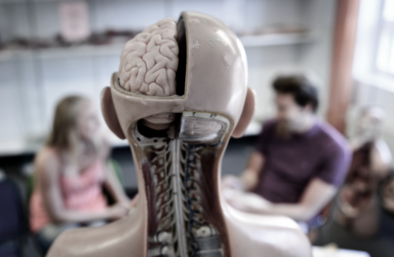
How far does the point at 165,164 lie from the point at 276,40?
3917 millimetres

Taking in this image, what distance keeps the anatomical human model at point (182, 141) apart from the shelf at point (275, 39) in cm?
362

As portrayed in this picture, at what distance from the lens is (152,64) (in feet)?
1.54

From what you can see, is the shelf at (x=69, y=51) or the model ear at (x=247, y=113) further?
the shelf at (x=69, y=51)

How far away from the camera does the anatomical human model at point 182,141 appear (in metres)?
0.47

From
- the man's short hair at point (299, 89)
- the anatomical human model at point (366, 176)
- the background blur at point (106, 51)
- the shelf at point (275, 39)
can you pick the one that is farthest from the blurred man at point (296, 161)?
the shelf at point (275, 39)

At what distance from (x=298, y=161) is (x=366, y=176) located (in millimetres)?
396

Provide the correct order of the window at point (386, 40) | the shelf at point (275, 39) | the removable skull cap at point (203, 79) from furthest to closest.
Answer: the shelf at point (275, 39), the window at point (386, 40), the removable skull cap at point (203, 79)

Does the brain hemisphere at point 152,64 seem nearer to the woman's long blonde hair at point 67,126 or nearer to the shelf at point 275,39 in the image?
the woman's long blonde hair at point 67,126

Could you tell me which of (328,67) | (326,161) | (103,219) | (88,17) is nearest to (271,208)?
(326,161)

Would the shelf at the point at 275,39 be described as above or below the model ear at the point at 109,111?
below

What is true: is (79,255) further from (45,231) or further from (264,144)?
(264,144)

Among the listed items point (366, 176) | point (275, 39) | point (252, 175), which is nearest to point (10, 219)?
point (252, 175)

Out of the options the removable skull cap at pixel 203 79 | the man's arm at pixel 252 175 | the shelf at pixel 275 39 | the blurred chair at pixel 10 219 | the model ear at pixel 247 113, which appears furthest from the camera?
the shelf at pixel 275 39

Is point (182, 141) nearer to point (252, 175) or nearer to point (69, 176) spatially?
point (69, 176)
